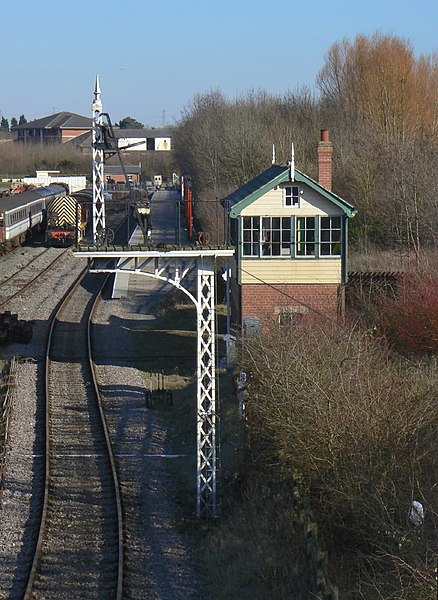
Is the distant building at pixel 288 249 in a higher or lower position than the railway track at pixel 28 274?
higher

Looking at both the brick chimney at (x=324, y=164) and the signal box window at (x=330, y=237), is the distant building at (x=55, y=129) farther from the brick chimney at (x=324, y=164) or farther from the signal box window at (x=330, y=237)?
the signal box window at (x=330, y=237)

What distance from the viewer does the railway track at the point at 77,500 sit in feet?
36.6

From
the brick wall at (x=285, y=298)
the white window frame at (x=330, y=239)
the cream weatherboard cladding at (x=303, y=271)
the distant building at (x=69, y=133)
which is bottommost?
the brick wall at (x=285, y=298)

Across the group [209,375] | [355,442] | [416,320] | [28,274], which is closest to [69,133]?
[28,274]

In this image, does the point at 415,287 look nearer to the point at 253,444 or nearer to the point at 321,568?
the point at 253,444

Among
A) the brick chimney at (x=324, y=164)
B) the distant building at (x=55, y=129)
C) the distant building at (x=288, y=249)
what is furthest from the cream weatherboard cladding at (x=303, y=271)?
the distant building at (x=55, y=129)

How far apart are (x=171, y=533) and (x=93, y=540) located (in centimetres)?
107

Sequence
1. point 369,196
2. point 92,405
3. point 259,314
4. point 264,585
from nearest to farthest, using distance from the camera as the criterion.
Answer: point 264,585 → point 92,405 → point 259,314 → point 369,196

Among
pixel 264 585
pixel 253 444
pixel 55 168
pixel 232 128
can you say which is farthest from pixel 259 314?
pixel 55 168

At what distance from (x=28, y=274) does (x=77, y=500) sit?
22999 mm

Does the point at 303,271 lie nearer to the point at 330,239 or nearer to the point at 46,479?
the point at 330,239

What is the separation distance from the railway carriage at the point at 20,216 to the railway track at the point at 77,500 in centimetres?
1821

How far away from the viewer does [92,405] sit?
1852 cm

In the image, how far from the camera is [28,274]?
3591 centimetres
